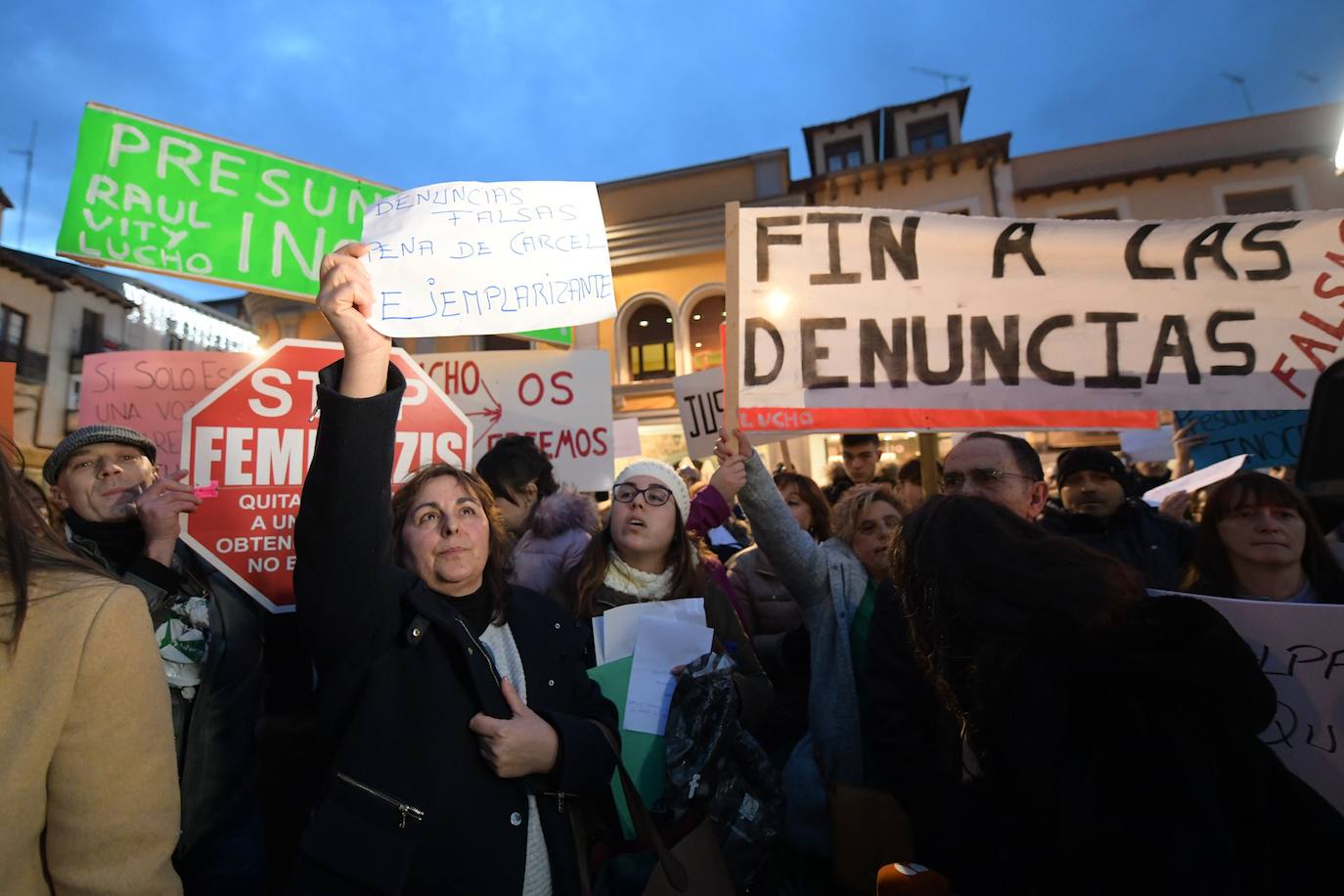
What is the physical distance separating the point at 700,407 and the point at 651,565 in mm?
2354

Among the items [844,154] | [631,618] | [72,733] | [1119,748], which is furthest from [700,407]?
[844,154]

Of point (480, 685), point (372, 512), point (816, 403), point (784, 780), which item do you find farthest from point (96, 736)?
Result: point (816, 403)

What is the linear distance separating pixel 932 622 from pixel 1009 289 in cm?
220

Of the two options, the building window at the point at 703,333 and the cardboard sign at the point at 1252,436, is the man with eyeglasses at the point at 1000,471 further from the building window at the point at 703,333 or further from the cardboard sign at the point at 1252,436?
the building window at the point at 703,333

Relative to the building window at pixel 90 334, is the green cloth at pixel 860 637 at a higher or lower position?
A: lower

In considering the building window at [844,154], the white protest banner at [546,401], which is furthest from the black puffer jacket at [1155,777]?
the building window at [844,154]

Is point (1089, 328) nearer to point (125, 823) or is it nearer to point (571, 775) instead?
point (571, 775)

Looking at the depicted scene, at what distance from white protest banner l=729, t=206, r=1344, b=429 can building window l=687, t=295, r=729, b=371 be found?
1034 cm

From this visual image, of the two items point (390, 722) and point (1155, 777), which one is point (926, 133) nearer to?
point (1155, 777)

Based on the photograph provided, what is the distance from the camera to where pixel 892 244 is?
3.14m

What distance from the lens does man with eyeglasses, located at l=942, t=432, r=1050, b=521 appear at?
7.68 ft

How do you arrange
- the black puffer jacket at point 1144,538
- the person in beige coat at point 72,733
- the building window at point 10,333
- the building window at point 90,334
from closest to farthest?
the person in beige coat at point 72,733 → the black puffer jacket at point 1144,538 → the building window at point 90,334 → the building window at point 10,333

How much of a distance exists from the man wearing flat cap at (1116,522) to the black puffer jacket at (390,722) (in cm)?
309

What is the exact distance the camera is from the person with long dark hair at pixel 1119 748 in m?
1.07
